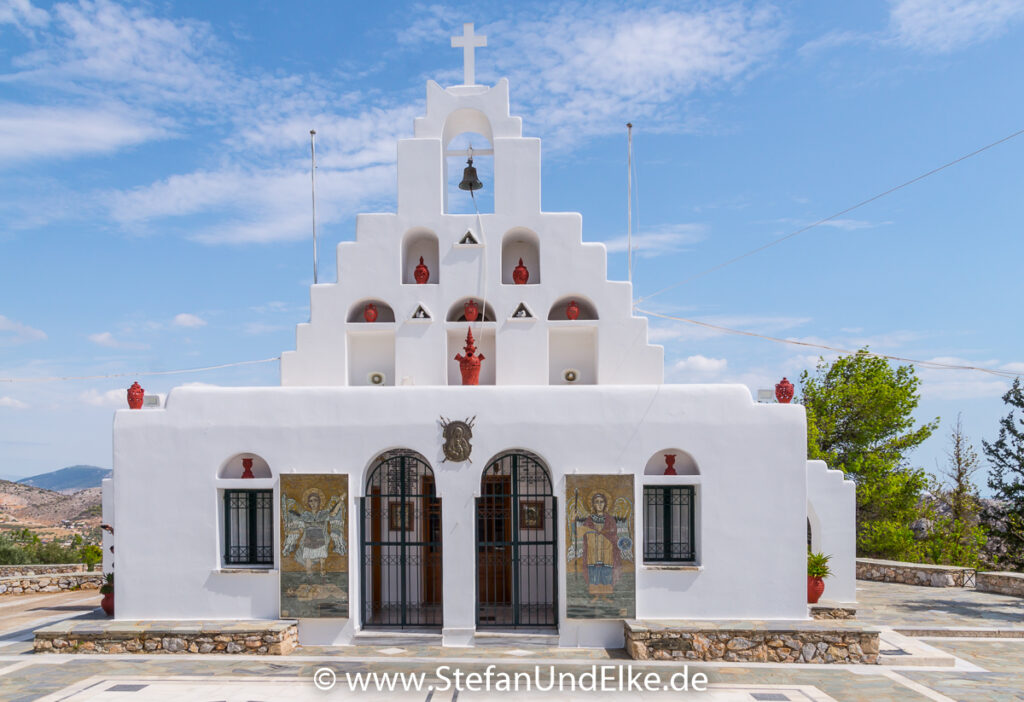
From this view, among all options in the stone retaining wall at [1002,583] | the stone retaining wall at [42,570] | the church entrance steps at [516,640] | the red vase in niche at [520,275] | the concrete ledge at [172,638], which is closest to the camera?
the concrete ledge at [172,638]

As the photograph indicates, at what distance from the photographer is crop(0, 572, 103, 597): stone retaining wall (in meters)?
24.0

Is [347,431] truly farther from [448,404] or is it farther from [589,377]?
[589,377]

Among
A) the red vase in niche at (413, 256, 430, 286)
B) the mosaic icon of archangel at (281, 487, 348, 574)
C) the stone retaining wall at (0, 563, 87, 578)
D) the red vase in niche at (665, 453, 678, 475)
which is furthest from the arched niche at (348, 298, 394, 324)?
the stone retaining wall at (0, 563, 87, 578)

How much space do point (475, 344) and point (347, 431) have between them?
152 inches

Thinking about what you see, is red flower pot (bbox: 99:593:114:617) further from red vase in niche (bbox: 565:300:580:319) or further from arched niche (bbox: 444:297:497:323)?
red vase in niche (bbox: 565:300:580:319)

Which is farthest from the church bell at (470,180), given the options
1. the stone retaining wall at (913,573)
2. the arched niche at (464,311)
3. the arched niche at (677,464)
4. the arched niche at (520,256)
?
the stone retaining wall at (913,573)

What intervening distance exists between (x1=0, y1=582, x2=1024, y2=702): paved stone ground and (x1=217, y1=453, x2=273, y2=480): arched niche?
11.7 ft

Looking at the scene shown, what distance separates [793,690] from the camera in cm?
1252

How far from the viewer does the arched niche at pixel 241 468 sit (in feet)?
52.5

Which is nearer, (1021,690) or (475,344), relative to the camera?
(1021,690)

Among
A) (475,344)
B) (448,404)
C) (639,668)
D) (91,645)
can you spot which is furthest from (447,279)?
(91,645)

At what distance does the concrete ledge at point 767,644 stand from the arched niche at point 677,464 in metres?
3.06

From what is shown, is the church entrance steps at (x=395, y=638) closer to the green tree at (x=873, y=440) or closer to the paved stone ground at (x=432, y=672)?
the paved stone ground at (x=432, y=672)

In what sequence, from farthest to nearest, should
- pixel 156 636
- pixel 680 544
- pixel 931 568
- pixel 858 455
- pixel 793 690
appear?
pixel 858 455 < pixel 931 568 < pixel 680 544 < pixel 156 636 < pixel 793 690
